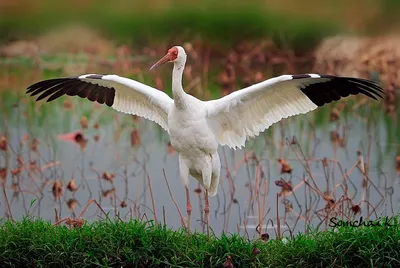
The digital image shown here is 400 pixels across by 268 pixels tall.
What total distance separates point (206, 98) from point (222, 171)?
Result: 8.58 ft

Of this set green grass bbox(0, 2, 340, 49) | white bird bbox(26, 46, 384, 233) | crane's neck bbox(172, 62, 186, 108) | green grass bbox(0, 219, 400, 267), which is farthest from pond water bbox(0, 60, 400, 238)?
green grass bbox(0, 2, 340, 49)

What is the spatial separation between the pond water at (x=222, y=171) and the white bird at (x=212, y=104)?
411 mm

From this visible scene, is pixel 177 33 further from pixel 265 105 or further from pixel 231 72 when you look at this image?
pixel 265 105

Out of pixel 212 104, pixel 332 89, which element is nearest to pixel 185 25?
pixel 212 104

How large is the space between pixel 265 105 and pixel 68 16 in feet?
31.7

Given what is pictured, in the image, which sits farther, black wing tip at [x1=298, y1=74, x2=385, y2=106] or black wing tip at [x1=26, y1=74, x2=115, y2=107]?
black wing tip at [x1=26, y1=74, x2=115, y2=107]

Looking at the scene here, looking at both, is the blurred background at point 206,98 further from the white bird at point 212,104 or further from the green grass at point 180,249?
the green grass at point 180,249

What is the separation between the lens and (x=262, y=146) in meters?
11.2

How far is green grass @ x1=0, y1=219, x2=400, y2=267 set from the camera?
5.95m

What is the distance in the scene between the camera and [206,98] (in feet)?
41.2

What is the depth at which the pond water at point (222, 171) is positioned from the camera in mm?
8414

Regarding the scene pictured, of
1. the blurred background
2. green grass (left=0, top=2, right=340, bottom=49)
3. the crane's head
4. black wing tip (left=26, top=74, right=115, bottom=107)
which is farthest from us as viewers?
green grass (left=0, top=2, right=340, bottom=49)

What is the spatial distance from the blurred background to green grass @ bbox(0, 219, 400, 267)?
1.86 feet

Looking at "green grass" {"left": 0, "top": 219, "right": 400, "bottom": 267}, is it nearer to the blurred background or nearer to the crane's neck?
the blurred background
